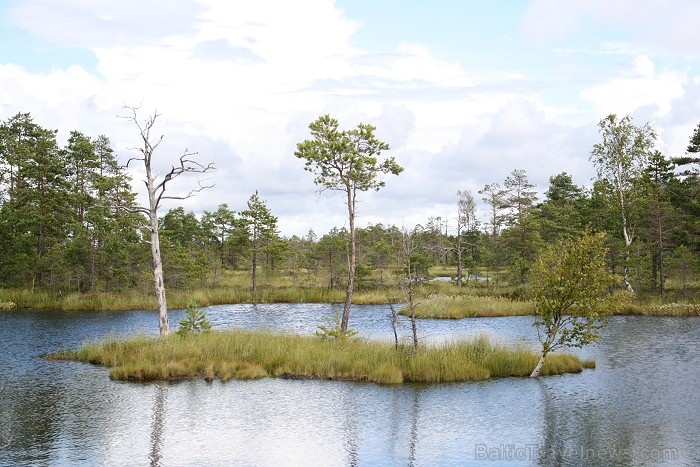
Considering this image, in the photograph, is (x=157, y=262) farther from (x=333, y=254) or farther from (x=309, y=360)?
(x=333, y=254)

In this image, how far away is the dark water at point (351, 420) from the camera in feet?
52.1

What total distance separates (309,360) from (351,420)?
7.41 metres

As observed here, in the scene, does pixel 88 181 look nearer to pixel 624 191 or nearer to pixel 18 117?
pixel 18 117

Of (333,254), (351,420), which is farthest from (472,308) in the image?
(351,420)

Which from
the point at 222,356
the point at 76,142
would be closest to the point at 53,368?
the point at 222,356

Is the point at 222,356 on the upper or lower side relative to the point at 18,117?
lower

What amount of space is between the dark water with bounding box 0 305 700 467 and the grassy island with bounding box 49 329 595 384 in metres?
0.84

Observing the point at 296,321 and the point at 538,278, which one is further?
the point at 296,321

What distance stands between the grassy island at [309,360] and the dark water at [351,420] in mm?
842

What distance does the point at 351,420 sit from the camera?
19047mm

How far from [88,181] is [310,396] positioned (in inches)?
2097

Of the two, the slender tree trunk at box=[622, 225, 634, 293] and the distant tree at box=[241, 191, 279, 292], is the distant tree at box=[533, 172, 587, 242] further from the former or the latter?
the distant tree at box=[241, 191, 279, 292]

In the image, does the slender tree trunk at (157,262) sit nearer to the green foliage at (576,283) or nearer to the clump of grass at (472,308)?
the green foliage at (576,283)

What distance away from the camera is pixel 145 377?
81.6 feet
